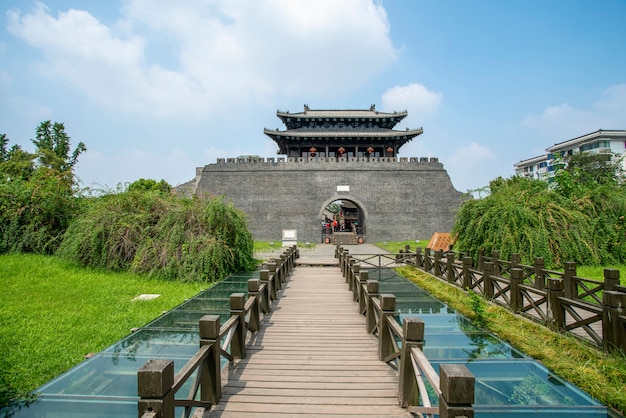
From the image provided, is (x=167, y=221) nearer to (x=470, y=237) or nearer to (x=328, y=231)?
(x=470, y=237)

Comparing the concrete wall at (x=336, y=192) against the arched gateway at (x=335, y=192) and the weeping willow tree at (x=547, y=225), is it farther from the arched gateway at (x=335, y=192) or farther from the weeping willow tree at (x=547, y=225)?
the weeping willow tree at (x=547, y=225)

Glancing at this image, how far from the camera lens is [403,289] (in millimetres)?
7742

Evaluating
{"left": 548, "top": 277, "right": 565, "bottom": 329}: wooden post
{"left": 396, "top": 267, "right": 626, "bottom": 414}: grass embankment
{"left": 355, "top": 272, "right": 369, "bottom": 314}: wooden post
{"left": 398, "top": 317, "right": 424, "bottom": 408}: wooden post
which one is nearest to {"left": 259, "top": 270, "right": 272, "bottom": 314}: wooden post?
{"left": 355, "top": 272, "right": 369, "bottom": 314}: wooden post

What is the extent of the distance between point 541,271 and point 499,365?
3252 mm

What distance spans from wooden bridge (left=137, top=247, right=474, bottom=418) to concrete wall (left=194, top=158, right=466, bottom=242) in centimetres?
1542

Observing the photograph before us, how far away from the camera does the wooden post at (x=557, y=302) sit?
4.57 metres

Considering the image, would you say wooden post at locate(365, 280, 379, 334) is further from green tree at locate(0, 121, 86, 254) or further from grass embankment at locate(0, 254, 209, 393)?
green tree at locate(0, 121, 86, 254)

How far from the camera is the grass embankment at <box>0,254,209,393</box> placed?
3725mm

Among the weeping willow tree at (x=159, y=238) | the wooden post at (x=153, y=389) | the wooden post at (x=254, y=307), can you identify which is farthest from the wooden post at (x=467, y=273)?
the wooden post at (x=153, y=389)

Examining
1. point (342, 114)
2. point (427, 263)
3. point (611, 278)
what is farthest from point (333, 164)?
point (611, 278)

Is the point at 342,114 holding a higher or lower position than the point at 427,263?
higher

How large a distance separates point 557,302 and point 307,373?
3.45 m

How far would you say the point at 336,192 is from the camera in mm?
20609

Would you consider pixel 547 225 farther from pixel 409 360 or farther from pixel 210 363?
pixel 210 363
